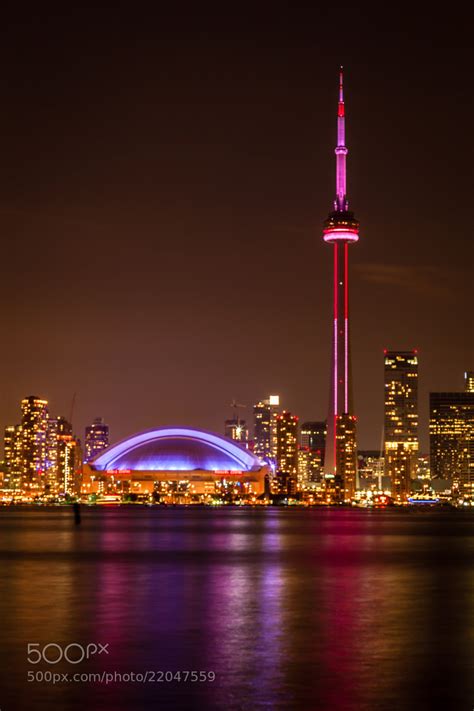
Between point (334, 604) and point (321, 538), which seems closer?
point (334, 604)

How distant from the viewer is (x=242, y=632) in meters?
31.9

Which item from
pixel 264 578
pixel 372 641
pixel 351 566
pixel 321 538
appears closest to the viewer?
pixel 372 641

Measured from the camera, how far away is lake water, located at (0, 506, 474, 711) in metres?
22.7

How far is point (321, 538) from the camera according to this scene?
99.9 m

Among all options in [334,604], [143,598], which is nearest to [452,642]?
[334,604]

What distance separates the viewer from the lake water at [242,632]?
22.7 metres

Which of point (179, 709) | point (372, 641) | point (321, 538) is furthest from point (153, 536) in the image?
point (179, 709)

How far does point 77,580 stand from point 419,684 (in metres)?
28.0

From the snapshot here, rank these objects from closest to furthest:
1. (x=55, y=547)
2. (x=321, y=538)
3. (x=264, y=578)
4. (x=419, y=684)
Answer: (x=419, y=684)
(x=264, y=578)
(x=55, y=547)
(x=321, y=538)

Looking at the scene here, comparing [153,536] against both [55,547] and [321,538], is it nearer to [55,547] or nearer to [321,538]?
[321,538]

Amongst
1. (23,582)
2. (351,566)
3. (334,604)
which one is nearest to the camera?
(334,604)

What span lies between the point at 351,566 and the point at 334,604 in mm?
21580

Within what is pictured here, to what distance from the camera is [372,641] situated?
1185 inches

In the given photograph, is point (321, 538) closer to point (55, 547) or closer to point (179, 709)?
point (55, 547)
